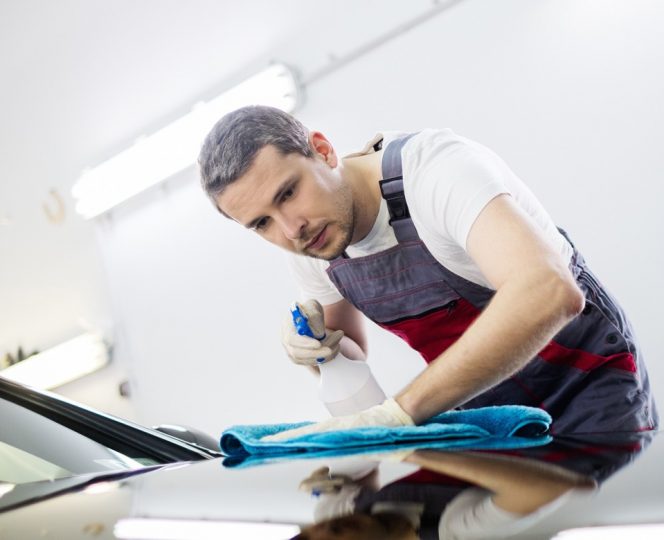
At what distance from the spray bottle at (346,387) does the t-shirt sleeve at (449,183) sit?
0.32 meters

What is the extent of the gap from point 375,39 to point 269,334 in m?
1.29

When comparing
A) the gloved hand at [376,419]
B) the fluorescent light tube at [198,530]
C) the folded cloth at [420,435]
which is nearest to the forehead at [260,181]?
the gloved hand at [376,419]

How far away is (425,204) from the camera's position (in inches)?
55.6

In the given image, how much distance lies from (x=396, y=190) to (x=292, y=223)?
0.22 meters

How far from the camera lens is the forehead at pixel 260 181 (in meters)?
1.50

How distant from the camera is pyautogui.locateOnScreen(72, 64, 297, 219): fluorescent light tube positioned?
296 centimetres

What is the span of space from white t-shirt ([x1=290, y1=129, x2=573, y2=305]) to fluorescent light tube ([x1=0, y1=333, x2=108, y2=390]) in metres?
2.44

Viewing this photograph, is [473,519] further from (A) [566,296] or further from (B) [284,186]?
(B) [284,186]

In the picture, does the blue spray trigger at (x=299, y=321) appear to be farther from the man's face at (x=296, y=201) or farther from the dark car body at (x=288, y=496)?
the dark car body at (x=288, y=496)

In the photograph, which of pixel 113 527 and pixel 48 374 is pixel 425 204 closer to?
pixel 113 527

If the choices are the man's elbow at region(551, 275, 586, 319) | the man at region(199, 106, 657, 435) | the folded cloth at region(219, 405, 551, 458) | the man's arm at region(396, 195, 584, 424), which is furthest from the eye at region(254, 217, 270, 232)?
the folded cloth at region(219, 405, 551, 458)

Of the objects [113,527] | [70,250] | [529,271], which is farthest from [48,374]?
[113,527]

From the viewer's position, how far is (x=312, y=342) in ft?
4.83

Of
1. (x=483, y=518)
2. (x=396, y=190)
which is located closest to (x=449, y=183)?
(x=396, y=190)
